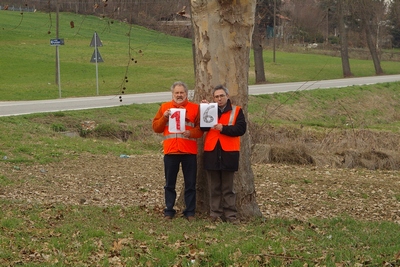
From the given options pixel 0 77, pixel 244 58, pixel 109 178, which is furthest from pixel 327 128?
pixel 0 77

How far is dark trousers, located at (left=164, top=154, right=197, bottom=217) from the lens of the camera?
31.4 ft

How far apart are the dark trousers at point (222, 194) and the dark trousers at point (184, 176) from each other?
243mm

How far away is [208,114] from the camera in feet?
30.2

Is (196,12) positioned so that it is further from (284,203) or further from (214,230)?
(284,203)

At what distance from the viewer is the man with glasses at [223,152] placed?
30.3 feet

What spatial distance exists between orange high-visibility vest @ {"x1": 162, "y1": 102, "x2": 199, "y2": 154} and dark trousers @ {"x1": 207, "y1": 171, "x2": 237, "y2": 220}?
47cm

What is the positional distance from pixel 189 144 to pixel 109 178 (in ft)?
13.8

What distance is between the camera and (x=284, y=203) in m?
11.8

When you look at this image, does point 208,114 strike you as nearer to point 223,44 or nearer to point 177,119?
point 177,119

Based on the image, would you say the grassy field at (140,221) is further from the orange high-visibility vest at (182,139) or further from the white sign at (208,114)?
the white sign at (208,114)

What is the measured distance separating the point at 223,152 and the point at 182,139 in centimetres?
56

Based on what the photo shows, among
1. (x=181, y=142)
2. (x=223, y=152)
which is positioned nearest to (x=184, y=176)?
(x=181, y=142)

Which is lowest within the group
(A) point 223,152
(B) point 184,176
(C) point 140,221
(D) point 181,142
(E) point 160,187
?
(E) point 160,187

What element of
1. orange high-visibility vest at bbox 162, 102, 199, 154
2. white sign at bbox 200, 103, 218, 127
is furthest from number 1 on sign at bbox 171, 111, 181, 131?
white sign at bbox 200, 103, 218, 127
